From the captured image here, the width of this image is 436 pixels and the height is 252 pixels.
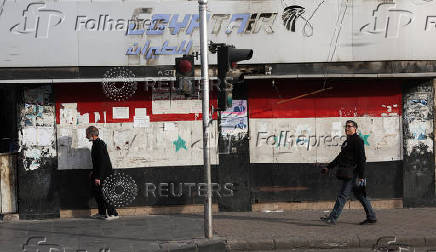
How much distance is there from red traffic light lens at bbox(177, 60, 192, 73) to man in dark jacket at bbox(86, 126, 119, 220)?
2.83 meters

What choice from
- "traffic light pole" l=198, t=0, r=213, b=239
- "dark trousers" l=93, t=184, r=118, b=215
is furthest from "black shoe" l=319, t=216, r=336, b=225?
"dark trousers" l=93, t=184, r=118, b=215

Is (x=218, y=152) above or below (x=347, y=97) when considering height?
below

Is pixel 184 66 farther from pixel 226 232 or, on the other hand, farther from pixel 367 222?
pixel 367 222

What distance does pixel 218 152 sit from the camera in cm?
1270

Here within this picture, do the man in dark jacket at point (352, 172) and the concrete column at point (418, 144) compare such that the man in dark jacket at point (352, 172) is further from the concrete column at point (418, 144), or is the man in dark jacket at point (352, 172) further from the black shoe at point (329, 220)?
the concrete column at point (418, 144)

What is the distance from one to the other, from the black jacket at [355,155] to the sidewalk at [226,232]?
1.04 m

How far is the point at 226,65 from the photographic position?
9.80 meters

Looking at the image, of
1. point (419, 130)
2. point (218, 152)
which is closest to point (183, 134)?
point (218, 152)

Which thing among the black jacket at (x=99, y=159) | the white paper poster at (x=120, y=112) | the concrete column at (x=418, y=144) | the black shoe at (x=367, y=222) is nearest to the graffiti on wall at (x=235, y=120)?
the white paper poster at (x=120, y=112)

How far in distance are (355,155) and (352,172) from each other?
0.99 feet

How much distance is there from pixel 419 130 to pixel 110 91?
6.32 metres

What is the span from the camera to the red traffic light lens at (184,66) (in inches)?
388

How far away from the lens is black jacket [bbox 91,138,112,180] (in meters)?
11.8

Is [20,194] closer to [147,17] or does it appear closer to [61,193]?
[61,193]
